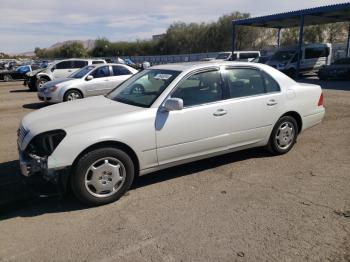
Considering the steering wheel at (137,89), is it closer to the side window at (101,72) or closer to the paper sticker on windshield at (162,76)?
the paper sticker on windshield at (162,76)

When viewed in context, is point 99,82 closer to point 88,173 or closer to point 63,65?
point 63,65

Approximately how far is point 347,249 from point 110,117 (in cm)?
281

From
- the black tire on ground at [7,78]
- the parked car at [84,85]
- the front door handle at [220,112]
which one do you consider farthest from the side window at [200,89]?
the black tire on ground at [7,78]

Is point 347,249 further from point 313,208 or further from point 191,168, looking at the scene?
point 191,168

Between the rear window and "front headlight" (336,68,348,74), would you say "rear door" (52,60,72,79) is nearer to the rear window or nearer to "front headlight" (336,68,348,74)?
"front headlight" (336,68,348,74)

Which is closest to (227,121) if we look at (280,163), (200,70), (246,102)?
(246,102)

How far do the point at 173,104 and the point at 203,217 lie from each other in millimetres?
1394

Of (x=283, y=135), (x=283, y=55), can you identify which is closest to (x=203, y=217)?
(x=283, y=135)

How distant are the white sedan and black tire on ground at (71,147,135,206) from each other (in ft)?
0.04

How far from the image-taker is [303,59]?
24.6 meters

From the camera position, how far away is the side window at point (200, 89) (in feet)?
16.0

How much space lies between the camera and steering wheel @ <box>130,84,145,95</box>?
17.0 ft

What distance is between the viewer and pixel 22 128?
15.1 feet

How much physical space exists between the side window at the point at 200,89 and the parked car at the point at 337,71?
19.2 metres
